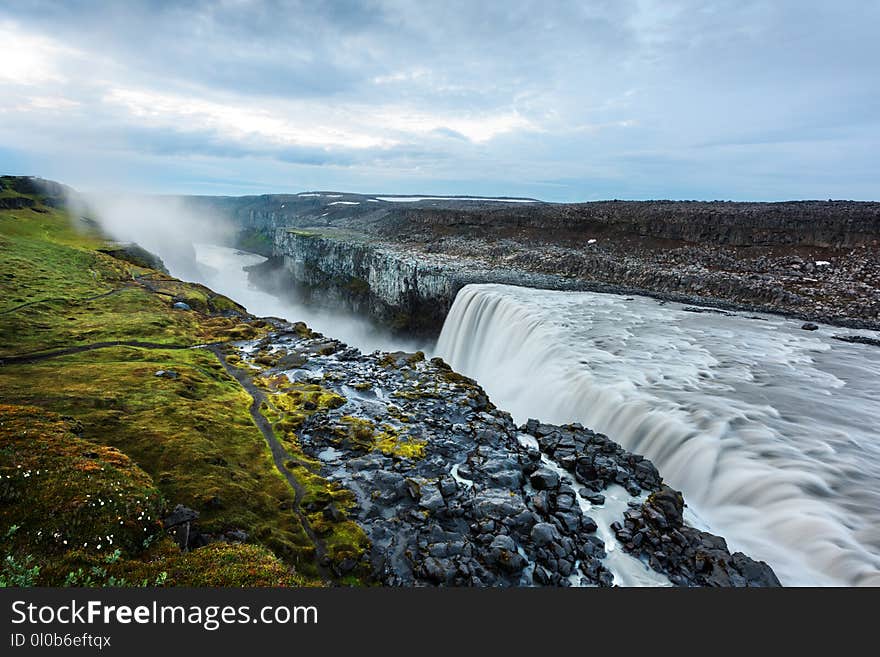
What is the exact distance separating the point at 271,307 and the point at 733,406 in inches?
3734

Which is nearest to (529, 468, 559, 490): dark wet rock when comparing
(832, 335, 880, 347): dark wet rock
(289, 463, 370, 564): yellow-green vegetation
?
(289, 463, 370, 564): yellow-green vegetation

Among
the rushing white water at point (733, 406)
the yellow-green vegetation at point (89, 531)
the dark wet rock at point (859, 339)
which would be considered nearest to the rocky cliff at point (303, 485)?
the yellow-green vegetation at point (89, 531)

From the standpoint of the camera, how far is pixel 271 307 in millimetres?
99312

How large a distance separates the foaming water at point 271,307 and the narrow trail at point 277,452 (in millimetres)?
34690

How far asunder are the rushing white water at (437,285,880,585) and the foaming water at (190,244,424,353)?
3293cm

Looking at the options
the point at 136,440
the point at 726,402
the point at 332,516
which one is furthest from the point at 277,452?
the point at 726,402

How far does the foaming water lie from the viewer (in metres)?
70.6

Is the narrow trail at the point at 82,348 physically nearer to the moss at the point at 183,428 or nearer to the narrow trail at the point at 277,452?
the moss at the point at 183,428

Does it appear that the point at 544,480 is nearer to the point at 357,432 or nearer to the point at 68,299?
the point at 357,432

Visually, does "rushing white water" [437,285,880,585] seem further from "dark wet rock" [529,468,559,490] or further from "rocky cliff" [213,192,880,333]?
"rocky cliff" [213,192,880,333]

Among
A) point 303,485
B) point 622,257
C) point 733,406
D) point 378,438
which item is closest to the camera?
point 303,485

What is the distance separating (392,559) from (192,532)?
→ 5820 mm

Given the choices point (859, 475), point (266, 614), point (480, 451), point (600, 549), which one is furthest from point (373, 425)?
point (859, 475)

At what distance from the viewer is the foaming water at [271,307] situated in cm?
7056
